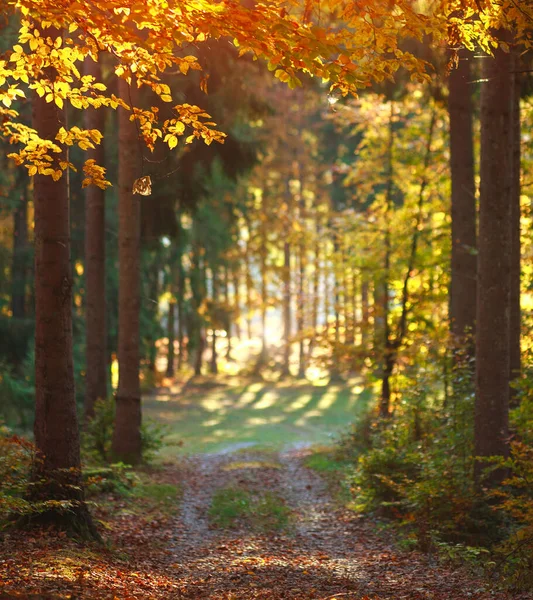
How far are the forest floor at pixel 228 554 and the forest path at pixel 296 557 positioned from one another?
0.04 ft

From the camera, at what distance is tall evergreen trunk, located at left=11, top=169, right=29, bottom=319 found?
2008cm

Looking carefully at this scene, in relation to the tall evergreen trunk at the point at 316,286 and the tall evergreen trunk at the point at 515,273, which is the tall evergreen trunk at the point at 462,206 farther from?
the tall evergreen trunk at the point at 316,286

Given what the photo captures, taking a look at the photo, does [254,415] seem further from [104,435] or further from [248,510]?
[248,510]

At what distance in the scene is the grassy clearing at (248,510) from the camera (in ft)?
32.9

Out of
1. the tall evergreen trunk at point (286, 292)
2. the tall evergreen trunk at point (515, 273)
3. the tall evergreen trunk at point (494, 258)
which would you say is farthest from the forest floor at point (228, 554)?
the tall evergreen trunk at point (286, 292)

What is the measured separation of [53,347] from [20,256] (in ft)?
46.2

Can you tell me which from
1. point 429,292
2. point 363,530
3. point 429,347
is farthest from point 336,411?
point 363,530

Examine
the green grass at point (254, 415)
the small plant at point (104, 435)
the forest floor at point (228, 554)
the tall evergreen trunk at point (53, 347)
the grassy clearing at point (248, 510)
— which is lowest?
the green grass at point (254, 415)

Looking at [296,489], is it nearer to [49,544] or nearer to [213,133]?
[49,544]

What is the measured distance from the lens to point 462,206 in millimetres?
12641

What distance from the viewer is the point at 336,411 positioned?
27.2 metres

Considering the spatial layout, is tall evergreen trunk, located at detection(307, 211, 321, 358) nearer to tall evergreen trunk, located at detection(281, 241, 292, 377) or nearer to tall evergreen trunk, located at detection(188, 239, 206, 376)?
tall evergreen trunk, located at detection(281, 241, 292, 377)

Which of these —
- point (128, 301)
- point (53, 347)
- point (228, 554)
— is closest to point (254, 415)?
point (128, 301)

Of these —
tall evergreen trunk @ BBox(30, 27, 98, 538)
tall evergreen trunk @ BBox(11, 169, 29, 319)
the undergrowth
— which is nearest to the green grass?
the undergrowth
